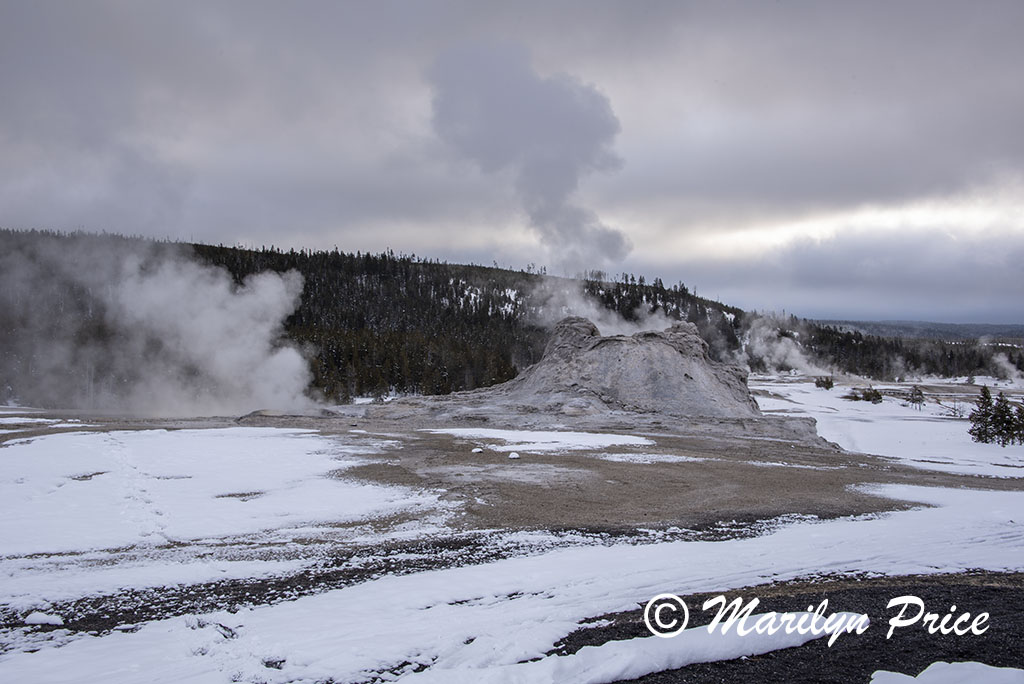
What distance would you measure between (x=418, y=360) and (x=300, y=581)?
62591 millimetres

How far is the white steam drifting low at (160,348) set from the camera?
49.1 meters

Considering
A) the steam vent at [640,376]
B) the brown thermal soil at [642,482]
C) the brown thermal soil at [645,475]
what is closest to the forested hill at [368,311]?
the steam vent at [640,376]

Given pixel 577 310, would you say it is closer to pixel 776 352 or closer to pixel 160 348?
pixel 776 352

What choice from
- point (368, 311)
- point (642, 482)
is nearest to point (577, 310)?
point (368, 311)

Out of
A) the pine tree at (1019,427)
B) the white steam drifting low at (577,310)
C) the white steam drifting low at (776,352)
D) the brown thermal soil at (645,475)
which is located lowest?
the brown thermal soil at (645,475)

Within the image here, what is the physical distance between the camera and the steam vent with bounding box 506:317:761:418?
33344mm

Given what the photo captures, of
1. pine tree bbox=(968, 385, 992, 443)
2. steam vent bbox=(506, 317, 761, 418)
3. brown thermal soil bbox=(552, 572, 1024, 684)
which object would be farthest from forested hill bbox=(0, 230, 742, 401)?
brown thermal soil bbox=(552, 572, 1024, 684)

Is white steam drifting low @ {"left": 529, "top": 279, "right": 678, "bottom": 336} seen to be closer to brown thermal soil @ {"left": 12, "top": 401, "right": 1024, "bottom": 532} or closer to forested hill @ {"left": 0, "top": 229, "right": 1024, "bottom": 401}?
forested hill @ {"left": 0, "top": 229, "right": 1024, "bottom": 401}

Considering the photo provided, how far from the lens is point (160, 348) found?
2126 inches

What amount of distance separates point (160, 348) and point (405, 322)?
62.4 meters

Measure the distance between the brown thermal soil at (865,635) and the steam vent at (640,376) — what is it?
24413 millimetres

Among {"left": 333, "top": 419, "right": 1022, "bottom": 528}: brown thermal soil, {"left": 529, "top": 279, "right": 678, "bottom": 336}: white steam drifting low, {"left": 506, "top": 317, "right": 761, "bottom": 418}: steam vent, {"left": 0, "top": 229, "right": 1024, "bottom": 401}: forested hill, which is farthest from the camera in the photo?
{"left": 529, "top": 279, "right": 678, "bottom": 336}: white steam drifting low

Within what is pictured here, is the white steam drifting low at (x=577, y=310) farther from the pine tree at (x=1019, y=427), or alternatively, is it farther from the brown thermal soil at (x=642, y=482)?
the brown thermal soil at (x=642, y=482)

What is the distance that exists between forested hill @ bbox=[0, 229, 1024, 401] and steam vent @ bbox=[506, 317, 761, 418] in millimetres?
29585
